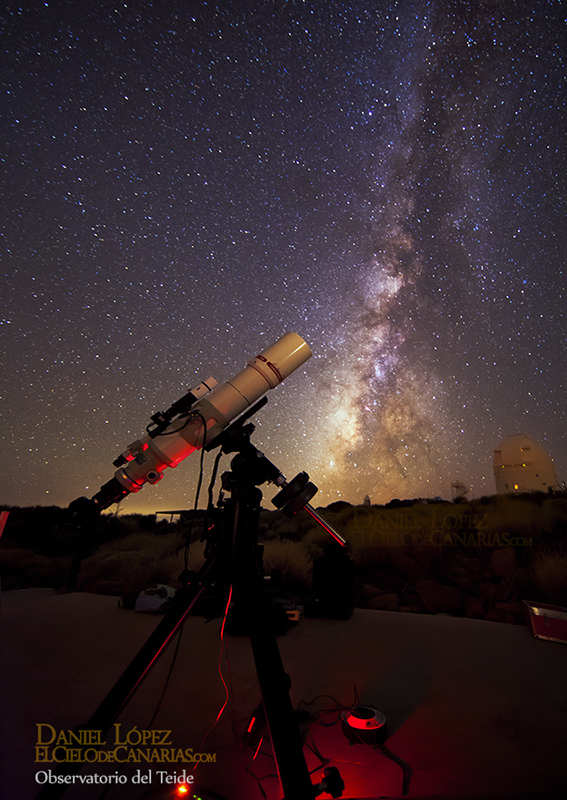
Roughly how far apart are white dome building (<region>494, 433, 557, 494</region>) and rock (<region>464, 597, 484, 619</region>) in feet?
56.1

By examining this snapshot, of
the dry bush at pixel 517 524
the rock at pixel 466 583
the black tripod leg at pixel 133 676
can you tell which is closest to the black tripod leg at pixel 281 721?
the black tripod leg at pixel 133 676

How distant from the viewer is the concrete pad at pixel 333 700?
5.81 ft

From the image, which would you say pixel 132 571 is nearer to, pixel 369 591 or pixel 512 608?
pixel 369 591

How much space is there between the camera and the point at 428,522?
31.1 ft

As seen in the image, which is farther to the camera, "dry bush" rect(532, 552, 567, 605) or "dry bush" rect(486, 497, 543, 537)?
"dry bush" rect(486, 497, 543, 537)

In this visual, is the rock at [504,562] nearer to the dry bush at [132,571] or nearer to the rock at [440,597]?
→ the rock at [440,597]

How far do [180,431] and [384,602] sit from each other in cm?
527

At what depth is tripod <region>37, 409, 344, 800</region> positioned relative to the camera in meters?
1.21

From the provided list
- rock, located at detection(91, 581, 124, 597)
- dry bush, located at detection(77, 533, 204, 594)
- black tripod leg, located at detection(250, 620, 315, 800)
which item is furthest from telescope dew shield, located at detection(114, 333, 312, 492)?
rock, located at detection(91, 581, 124, 597)

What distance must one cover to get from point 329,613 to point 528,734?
9.24 ft

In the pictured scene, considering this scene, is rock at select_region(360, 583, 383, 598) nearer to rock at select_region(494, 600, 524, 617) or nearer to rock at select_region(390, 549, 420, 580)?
rock at select_region(390, 549, 420, 580)

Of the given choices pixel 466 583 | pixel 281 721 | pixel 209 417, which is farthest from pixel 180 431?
pixel 466 583

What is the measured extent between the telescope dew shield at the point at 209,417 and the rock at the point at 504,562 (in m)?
6.04

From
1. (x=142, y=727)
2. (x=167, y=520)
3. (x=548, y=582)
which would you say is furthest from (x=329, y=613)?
(x=167, y=520)
